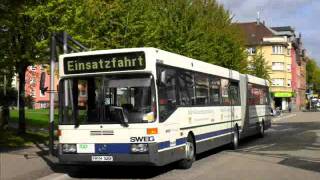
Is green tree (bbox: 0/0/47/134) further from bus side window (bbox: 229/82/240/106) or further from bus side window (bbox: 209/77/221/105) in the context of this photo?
bus side window (bbox: 229/82/240/106)

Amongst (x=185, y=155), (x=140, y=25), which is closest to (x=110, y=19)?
(x=140, y=25)

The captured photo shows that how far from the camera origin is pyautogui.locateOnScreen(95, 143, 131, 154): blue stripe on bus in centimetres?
1314

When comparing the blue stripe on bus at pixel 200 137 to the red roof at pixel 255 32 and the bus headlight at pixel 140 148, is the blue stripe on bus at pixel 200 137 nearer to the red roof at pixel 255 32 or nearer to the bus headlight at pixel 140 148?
the bus headlight at pixel 140 148

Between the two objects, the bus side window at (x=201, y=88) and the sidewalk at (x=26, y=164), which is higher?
the bus side window at (x=201, y=88)

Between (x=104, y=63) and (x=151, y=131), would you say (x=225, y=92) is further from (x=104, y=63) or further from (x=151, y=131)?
(x=151, y=131)

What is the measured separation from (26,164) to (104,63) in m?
3.89


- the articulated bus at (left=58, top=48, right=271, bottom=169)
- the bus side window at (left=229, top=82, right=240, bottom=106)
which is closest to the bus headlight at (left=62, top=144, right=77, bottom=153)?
the articulated bus at (left=58, top=48, right=271, bottom=169)

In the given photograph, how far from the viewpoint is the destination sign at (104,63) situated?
1330 centimetres

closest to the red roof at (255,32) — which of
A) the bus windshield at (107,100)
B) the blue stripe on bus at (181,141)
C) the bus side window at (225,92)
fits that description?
the bus side window at (225,92)

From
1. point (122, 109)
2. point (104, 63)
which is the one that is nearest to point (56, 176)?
point (122, 109)

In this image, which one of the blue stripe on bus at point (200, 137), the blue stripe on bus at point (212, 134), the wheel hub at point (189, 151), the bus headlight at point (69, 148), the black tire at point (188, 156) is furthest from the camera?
the blue stripe on bus at point (212, 134)

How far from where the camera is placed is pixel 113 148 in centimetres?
1326

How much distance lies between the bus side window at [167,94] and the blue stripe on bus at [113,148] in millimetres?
981

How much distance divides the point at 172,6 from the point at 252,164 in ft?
68.6
